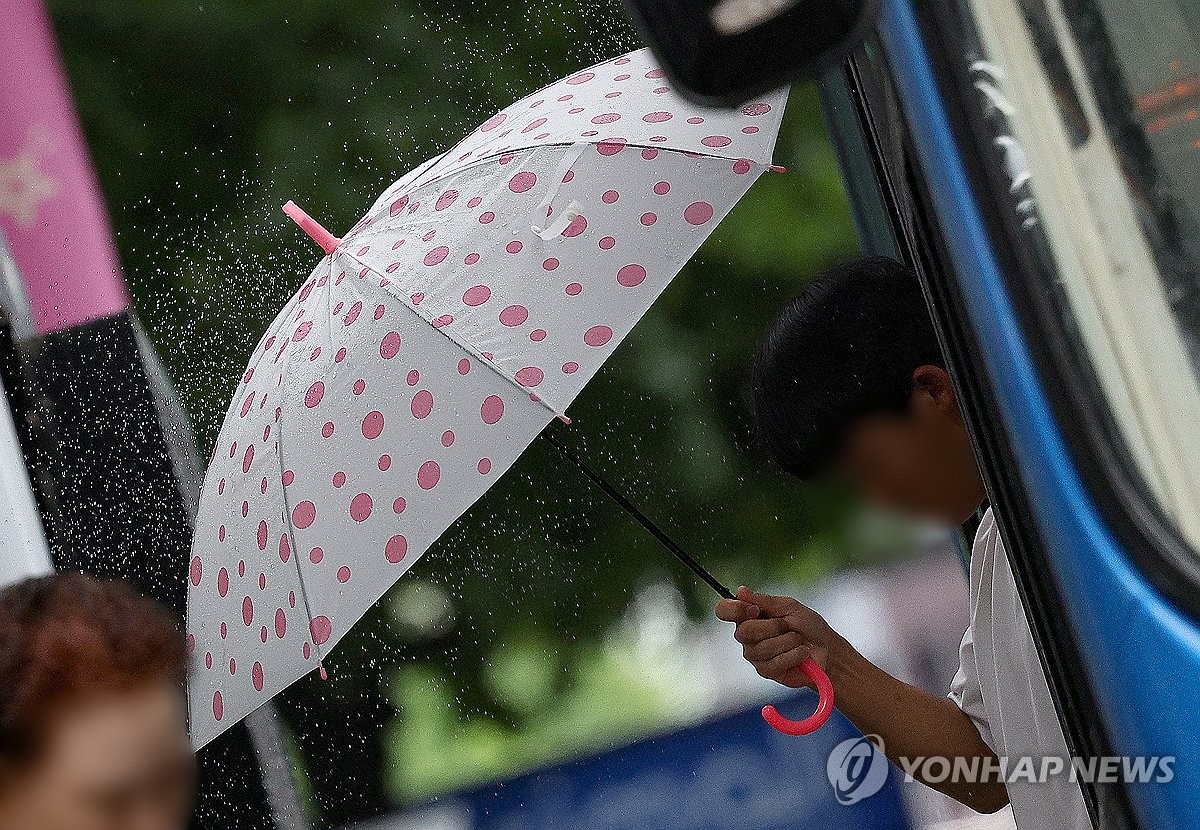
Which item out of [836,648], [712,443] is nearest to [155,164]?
[712,443]

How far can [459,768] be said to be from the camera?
4711 mm

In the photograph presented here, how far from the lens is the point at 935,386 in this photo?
1521 mm

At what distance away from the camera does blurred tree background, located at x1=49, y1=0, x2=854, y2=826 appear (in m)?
4.66

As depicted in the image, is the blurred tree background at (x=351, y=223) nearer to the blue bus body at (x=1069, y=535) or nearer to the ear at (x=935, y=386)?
the ear at (x=935, y=386)

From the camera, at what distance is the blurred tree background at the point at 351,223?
15.3ft

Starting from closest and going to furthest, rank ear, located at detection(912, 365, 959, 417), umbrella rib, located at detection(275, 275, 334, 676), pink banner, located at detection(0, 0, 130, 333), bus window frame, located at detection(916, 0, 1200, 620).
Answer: bus window frame, located at detection(916, 0, 1200, 620) < ear, located at detection(912, 365, 959, 417) < umbrella rib, located at detection(275, 275, 334, 676) < pink banner, located at detection(0, 0, 130, 333)

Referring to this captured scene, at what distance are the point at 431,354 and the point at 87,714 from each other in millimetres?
971

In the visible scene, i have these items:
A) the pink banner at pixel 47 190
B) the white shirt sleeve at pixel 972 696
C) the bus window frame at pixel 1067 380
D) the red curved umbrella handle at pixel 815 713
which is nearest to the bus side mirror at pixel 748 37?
the bus window frame at pixel 1067 380

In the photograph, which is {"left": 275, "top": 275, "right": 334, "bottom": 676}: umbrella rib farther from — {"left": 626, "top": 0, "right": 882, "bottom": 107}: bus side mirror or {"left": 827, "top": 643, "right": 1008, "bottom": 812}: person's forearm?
{"left": 626, "top": 0, "right": 882, "bottom": 107}: bus side mirror

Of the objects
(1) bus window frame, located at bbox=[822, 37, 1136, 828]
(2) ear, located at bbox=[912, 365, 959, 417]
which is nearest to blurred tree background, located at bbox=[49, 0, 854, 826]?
(2) ear, located at bbox=[912, 365, 959, 417]

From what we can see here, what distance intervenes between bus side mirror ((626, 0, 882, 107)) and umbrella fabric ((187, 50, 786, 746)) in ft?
2.69

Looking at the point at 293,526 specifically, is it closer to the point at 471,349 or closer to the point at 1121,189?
the point at 471,349

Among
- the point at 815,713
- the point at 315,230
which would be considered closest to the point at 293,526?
the point at 315,230

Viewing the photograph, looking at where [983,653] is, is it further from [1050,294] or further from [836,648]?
[1050,294]
